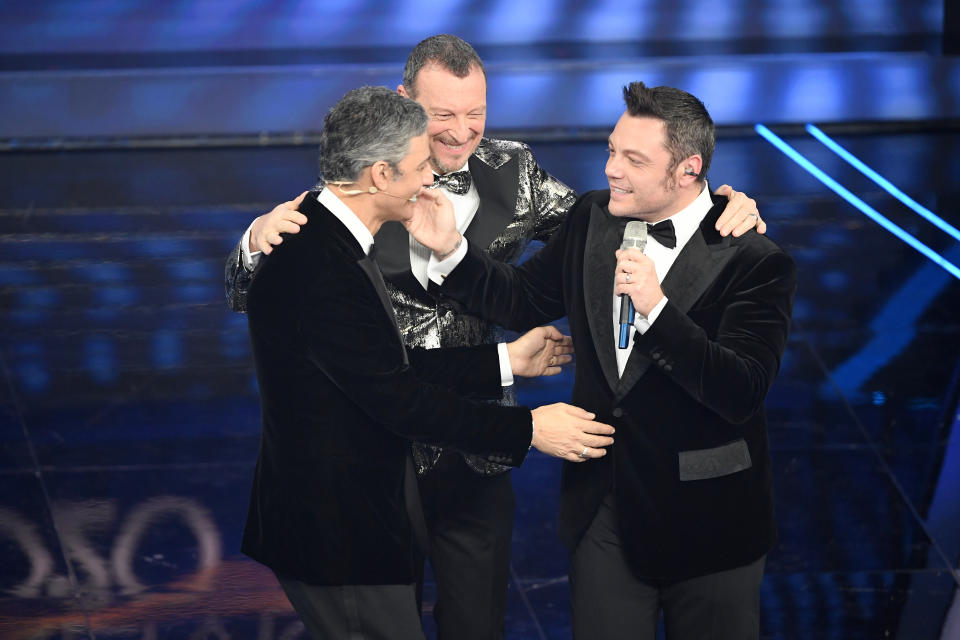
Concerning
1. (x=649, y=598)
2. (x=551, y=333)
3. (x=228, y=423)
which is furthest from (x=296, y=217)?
(x=228, y=423)

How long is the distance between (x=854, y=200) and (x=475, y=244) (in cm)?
454

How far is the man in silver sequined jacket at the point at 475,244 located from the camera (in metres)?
2.60

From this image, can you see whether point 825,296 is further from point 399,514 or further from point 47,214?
point 47,214

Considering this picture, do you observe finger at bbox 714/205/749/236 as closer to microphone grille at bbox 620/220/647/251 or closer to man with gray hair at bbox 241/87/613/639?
microphone grille at bbox 620/220/647/251

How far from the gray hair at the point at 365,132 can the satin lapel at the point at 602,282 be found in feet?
1.48

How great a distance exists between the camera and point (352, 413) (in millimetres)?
2328

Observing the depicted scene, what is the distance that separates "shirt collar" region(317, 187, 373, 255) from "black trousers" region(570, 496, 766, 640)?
712 millimetres

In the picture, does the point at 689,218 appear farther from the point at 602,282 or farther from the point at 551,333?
the point at 551,333

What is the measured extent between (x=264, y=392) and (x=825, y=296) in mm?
3583

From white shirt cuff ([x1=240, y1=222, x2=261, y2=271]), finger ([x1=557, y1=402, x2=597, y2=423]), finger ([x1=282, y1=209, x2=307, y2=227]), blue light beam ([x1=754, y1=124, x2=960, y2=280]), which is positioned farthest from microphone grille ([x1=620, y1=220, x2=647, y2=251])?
blue light beam ([x1=754, y1=124, x2=960, y2=280])

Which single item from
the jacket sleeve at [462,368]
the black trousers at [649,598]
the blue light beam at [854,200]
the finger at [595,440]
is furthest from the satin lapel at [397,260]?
the blue light beam at [854,200]

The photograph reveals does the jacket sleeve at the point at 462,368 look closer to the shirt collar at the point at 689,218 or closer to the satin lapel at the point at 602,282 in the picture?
the satin lapel at the point at 602,282

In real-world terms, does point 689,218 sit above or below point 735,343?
above

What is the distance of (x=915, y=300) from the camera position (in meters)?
5.34
